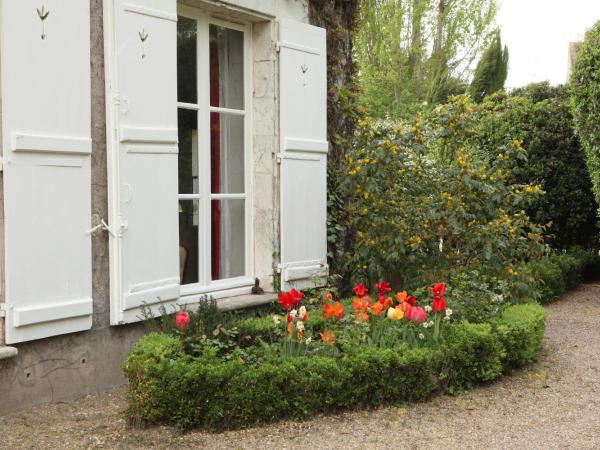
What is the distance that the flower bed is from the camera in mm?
4086

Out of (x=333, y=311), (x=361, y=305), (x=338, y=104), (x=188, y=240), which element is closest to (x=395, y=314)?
(x=361, y=305)

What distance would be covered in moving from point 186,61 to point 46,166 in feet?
5.10

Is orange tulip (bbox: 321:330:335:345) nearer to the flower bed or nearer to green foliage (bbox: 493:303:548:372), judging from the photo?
the flower bed

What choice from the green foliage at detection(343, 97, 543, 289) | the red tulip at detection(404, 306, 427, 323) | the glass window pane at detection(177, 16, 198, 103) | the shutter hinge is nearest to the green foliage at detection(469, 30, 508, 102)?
the green foliage at detection(343, 97, 543, 289)

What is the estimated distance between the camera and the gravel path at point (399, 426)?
398 cm

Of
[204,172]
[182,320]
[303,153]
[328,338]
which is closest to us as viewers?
[182,320]

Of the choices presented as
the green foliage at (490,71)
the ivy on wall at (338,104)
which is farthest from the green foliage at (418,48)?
the ivy on wall at (338,104)

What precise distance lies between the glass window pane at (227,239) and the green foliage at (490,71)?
61.7ft

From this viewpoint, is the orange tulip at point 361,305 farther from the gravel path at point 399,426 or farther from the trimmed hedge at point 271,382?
the gravel path at point 399,426

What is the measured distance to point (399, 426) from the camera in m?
4.29

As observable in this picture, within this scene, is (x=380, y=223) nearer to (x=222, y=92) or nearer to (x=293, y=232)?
(x=293, y=232)

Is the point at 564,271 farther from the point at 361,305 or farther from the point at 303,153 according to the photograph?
the point at 361,305

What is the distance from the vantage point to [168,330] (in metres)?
4.68

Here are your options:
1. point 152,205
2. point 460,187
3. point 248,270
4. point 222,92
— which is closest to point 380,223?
point 460,187
